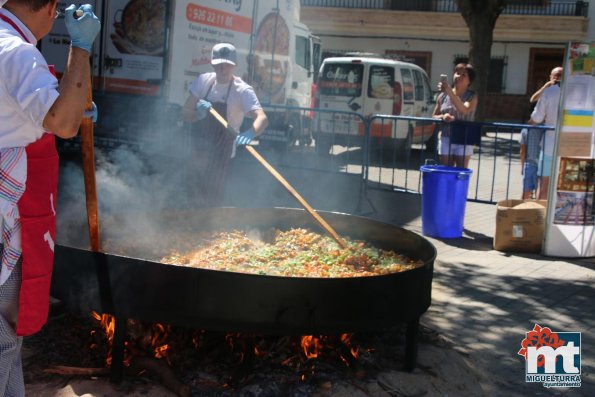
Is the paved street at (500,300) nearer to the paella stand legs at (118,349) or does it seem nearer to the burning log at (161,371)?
the burning log at (161,371)

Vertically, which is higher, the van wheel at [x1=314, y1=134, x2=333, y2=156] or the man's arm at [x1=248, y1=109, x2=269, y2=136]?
the man's arm at [x1=248, y1=109, x2=269, y2=136]

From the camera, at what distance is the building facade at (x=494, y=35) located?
34.7 metres

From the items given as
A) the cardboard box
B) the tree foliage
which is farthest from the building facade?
the cardboard box

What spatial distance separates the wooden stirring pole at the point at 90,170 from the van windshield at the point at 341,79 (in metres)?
13.4

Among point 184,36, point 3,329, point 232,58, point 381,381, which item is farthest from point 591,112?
point 3,329

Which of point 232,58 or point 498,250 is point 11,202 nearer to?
point 232,58

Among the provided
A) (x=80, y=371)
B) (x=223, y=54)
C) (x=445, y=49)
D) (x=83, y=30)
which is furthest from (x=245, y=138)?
(x=445, y=49)

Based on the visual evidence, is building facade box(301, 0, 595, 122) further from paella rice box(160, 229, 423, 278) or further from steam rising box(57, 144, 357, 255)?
paella rice box(160, 229, 423, 278)

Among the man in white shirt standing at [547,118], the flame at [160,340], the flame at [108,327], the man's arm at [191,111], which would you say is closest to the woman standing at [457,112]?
the man in white shirt standing at [547,118]

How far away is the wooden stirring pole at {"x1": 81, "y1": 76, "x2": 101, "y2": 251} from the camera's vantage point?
134 inches

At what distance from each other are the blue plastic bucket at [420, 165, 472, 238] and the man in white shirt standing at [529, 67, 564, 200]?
1468mm

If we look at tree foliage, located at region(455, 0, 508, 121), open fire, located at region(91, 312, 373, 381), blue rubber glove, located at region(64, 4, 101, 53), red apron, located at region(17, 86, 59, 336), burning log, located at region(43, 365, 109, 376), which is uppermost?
tree foliage, located at region(455, 0, 508, 121)

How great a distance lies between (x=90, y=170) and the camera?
361cm

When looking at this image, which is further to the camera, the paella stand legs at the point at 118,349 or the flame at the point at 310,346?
the flame at the point at 310,346
